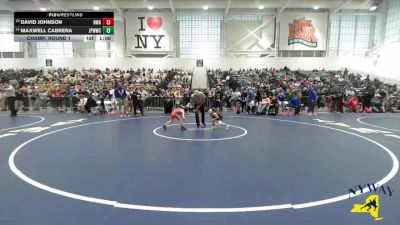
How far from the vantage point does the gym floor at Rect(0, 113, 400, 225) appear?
387 centimetres

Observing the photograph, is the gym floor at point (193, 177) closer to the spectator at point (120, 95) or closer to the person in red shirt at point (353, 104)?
the spectator at point (120, 95)

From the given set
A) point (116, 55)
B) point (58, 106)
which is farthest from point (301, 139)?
point (116, 55)

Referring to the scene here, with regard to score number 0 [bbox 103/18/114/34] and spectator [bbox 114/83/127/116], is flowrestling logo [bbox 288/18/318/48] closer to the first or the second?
spectator [bbox 114/83/127/116]

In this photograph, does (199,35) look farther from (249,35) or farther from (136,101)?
(136,101)

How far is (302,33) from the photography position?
96.3 feet

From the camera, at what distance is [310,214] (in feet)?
12.7

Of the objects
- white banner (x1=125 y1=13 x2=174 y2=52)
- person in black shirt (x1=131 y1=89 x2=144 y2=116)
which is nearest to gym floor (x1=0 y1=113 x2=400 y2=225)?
person in black shirt (x1=131 y1=89 x2=144 y2=116)

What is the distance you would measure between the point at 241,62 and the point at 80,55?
1632 centimetres

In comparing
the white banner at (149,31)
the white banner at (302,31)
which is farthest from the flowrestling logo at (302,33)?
the white banner at (149,31)

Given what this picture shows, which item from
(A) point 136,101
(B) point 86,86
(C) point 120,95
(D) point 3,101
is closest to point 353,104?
(A) point 136,101

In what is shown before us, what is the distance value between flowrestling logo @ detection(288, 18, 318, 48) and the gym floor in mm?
21626

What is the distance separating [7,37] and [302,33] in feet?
96.0

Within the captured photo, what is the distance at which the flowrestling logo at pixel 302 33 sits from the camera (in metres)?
29.2

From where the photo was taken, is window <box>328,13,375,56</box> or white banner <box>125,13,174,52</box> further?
window <box>328,13,375,56</box>
